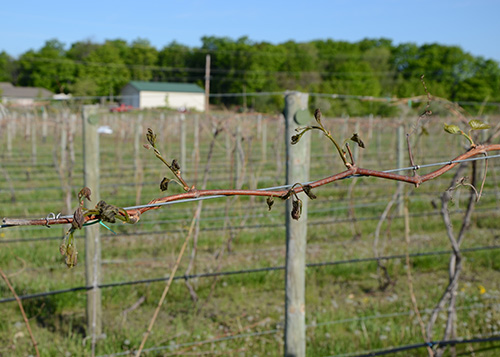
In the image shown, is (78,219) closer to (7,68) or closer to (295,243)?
(295,243)

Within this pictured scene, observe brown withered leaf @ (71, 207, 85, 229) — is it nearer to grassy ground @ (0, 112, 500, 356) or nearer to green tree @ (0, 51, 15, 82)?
grassy ground @ (0, 112, 500, 356)

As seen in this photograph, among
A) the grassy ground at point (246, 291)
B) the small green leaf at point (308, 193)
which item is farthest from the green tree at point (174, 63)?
the small green leaf at point (308, 193)

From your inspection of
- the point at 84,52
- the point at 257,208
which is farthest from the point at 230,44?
the point at 257,208

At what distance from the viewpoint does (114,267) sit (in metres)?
4.44

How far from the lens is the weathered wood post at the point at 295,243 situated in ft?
6.43

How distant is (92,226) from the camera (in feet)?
8.94

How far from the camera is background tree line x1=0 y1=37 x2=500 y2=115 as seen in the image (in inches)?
2103

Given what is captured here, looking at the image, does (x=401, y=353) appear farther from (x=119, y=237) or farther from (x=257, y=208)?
(x=257, y=208)

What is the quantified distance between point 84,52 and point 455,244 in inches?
1735

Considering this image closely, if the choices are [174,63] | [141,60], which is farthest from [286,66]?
[141,60]

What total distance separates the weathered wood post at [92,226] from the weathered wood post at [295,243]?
3.97ft

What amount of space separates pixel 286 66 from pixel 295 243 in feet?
230

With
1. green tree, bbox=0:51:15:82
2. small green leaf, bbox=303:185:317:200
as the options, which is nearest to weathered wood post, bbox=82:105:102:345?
small green leaf, bbox=303:185:317:200

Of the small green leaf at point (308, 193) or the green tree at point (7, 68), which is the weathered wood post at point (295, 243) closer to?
the small green leaf at point (308, 193)
